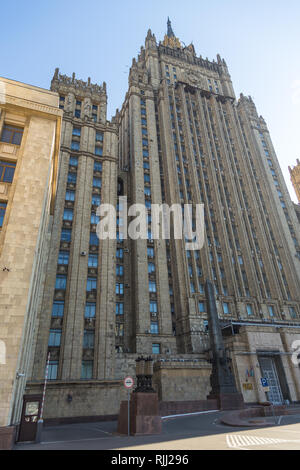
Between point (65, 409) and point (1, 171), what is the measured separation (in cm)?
2340

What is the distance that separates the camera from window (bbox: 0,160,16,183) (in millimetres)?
18658

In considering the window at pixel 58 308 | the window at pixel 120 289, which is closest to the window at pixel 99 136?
the window at pixel 120 289

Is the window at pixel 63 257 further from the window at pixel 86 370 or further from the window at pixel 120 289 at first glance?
the window at pixel 86 370

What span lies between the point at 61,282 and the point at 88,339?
7694mm

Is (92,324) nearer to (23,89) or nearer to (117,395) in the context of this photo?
(117,395)

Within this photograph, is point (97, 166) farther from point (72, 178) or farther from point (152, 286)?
point (152, 286)

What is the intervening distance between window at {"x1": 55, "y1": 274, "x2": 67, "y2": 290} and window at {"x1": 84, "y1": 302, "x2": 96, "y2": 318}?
12.0 ft

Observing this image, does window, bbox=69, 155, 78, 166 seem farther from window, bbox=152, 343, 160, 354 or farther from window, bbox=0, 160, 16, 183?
window, bbox=152, 343, 160, 354

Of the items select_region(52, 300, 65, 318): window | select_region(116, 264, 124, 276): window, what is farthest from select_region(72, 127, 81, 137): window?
select_region(52, 300, 65, 318): window

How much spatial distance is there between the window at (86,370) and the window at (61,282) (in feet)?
30.2

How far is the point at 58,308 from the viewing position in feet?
111

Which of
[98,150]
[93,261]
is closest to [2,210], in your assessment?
[93,261]

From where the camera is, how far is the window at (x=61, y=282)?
3522 cm

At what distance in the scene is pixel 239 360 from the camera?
3372 centimetres
